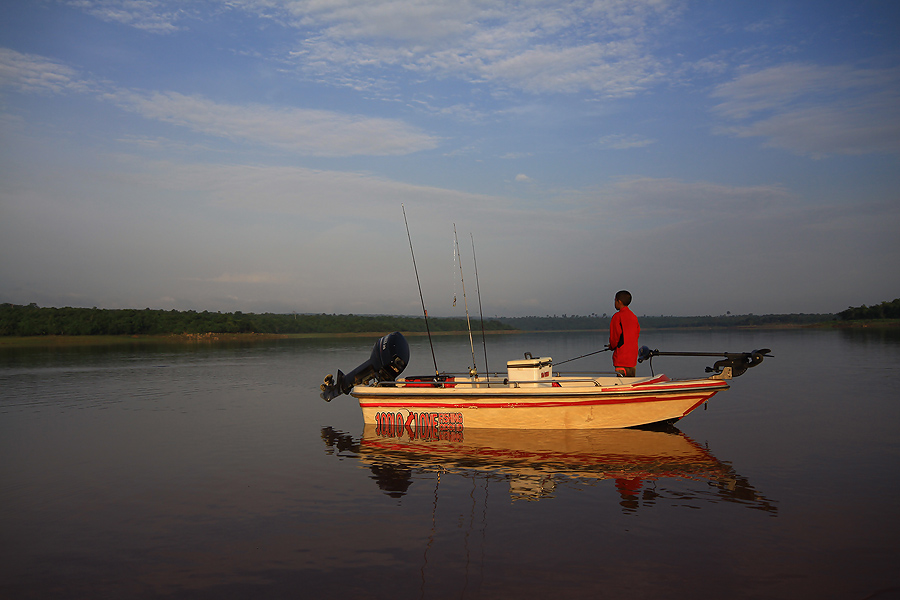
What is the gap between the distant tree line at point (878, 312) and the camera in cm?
9861

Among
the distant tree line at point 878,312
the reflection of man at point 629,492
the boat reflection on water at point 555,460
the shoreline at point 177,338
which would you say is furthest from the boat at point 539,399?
the distant tree line at point 878,312

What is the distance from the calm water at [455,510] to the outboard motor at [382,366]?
113cm

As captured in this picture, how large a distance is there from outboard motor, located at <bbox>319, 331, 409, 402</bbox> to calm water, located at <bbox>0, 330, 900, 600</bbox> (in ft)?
3.70

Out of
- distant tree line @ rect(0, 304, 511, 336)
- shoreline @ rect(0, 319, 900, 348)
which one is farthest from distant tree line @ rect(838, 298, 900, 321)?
distant tree line @ rect(0, 304, 511, 336)

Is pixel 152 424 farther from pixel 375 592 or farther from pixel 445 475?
pixel 375 592

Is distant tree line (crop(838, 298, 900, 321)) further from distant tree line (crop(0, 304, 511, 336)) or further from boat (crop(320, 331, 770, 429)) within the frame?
boat (crop(320, 331, 770, 429))

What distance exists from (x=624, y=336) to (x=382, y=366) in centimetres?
513

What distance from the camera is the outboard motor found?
41.8ft

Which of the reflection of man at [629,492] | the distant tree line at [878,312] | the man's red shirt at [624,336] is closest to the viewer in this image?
the reflection of man at [629,492]

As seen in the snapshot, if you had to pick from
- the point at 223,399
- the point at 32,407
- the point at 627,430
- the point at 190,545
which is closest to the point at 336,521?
the point at 190,545

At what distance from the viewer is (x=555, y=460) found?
31.1 feet

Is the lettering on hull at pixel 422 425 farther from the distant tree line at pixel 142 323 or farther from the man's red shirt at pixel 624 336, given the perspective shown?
the distant tree line at pixel 142 323

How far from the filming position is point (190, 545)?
6125 mm

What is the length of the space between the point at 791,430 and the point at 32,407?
19.9 meters
